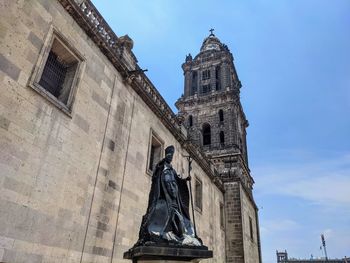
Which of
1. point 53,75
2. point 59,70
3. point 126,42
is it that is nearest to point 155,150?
point 126,42

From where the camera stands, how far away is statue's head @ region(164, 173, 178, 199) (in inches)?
202

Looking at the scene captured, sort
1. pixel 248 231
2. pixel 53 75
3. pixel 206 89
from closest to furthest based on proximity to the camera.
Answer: pixel 53 75, pixel 248 231, pixel 206 89

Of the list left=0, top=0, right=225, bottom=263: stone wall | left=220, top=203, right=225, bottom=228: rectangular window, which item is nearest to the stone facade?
Result: left=0, top=0, right=225, bottom=263: stone wall

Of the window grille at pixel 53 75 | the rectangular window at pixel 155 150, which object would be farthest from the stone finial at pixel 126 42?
the rectangular window at pixel 155 150

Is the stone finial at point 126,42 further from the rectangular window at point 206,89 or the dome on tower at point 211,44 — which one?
the dome on tower at point 211,44

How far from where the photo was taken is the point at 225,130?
26719mm

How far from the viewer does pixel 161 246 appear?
4297 mm

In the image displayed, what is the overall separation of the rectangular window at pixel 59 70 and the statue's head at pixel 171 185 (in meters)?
3.53

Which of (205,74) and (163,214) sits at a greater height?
(205,74)

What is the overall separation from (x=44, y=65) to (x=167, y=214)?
4865mm

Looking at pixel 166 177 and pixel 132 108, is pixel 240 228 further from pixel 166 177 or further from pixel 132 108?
pixel 166 177

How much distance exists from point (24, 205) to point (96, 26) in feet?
19.6

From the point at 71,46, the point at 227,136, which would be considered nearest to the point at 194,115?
the point at 227,136

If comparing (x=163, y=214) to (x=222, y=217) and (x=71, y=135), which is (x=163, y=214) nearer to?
(x=71, y=135)
